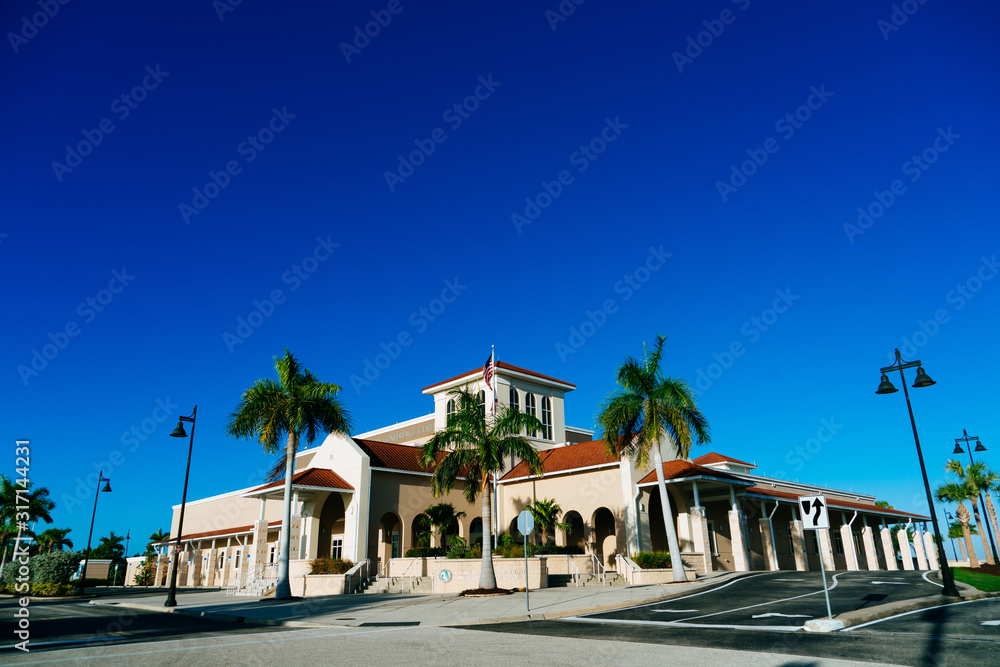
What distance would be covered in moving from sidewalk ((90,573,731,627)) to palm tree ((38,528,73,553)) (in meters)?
60.3

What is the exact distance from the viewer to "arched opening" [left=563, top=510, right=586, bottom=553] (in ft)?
114

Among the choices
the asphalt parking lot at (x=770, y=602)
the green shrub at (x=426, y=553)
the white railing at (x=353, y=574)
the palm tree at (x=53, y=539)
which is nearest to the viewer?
the asphalt parking lot at (x=770, y=602)

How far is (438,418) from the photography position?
151ft

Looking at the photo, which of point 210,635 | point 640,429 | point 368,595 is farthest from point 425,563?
point 210,635

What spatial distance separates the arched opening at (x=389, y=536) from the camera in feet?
118

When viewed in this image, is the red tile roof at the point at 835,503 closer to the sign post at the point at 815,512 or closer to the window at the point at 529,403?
the window at the point at 529,403

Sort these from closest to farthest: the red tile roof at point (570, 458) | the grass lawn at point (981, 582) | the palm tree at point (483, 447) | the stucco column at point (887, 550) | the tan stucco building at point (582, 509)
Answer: the grass lawn at point (981, 582) < the palm tree at point (483, 447) < the tan stucco building at point (582, 509) < the red tile roof at point (570, 458) < the stucco column at point (887, 550)

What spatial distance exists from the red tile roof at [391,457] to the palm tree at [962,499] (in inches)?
1369

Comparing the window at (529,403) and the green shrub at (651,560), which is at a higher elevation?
the window at (529,403)

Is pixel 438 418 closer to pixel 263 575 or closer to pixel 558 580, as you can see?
pixel 263 575

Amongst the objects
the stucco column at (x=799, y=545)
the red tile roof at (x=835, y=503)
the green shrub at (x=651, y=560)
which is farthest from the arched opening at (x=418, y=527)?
the stucco column at (x=799, y=545)

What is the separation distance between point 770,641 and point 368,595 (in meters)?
20.3

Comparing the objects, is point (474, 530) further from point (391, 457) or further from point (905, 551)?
point (905, 551)

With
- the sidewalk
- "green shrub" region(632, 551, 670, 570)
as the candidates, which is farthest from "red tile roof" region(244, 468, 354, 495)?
"green shrub" region(632, 551, 670, 570)
